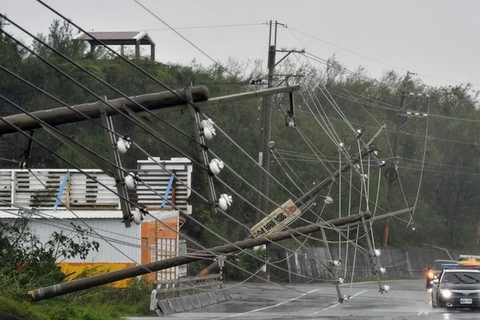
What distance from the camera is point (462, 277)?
37688 mm

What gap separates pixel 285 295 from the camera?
150 ft

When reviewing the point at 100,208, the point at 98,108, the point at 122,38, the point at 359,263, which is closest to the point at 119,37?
the point at 122,38

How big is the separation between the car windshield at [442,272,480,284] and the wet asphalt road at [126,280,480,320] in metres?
1.08

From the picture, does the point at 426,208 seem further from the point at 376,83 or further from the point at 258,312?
the point at 258,312

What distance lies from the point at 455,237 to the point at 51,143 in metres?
37.9

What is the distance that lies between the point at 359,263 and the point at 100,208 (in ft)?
89.4

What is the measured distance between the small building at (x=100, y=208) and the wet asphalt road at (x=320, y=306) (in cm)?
319

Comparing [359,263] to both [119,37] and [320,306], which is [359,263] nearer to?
[119,37]

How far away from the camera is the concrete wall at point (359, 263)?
58.5 meters

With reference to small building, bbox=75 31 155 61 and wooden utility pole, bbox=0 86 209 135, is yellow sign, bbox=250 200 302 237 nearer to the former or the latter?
wooden utility pole, bbox=0 86 209 135

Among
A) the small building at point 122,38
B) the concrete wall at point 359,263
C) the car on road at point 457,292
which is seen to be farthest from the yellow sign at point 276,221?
the small building at point 122,38

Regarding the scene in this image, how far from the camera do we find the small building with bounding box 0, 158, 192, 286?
39.9 metres

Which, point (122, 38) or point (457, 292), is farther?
point (122, 38)

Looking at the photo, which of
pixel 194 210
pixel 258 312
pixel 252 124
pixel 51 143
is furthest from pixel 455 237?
pixel 258 312
